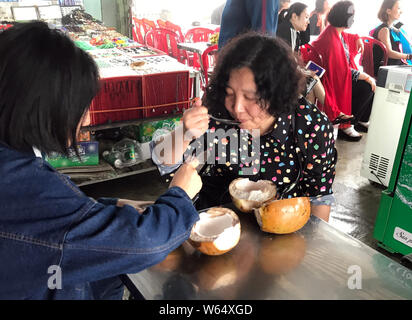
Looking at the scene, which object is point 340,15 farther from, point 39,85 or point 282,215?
point 39,85

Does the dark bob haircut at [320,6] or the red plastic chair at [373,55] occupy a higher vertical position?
the dark bob haircut at [320,6]

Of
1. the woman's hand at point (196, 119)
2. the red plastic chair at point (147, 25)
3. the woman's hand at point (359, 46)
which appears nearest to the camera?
the woman's hand at point (196, 119)

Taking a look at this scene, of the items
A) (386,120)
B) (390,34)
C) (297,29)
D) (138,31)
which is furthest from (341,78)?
(138,31)

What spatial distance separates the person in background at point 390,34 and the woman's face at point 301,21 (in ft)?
3.25

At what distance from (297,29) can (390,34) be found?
119 centimetres

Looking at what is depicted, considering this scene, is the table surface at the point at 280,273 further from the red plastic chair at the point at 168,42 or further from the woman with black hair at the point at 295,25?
the red plastic chair at the point at 168,42

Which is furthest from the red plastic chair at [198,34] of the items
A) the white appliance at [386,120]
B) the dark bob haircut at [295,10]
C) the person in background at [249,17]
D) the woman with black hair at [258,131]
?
the woman with black hair at [258,131]

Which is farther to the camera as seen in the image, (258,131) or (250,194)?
(258,131)

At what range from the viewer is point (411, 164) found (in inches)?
75.5

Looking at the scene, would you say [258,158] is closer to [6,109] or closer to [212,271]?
[212,271]

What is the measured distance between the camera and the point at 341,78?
3.89 meters

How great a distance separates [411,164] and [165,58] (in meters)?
1.88

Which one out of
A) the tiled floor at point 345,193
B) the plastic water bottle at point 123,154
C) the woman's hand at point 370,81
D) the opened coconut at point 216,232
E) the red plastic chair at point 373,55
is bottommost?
the tiled floor at point 345,193

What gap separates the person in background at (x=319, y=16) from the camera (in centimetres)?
548
